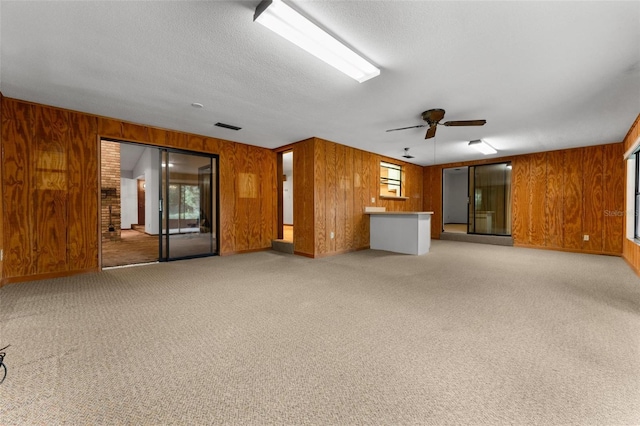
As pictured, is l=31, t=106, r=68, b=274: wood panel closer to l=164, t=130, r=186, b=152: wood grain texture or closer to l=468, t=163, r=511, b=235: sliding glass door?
l=164, t=130, r=186, b=152: wood grain texture

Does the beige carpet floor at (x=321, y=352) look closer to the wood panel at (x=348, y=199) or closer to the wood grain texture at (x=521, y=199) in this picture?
the wood panel at (x=348, y=199)

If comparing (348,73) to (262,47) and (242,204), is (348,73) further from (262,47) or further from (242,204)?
(242,204)

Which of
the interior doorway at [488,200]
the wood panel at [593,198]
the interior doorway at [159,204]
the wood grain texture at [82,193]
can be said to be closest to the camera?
the wood grain texture at [82,193]

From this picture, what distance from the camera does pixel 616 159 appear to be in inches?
224

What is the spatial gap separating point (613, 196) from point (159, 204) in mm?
9645

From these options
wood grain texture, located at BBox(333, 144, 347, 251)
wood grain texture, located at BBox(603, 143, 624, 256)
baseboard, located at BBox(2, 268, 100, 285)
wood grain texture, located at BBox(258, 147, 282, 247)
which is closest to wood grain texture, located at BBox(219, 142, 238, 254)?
wood grain texture, located at BBox(258, 147, 282, 247)

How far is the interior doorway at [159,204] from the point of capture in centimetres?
503

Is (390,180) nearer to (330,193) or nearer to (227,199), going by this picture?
(330,193)

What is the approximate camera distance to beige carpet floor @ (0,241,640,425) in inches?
52.3

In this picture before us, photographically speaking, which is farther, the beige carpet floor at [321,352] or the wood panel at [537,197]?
the wood panel at [537,197]

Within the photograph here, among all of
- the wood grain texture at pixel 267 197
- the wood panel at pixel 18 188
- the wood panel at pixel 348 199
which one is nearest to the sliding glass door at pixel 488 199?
the wood panel at pixel 348 199

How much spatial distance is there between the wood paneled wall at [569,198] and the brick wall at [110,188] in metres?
10.8

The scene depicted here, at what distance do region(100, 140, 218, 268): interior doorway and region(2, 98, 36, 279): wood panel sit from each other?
3.16 feet

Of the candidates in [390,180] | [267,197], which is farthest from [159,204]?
[390,180]
